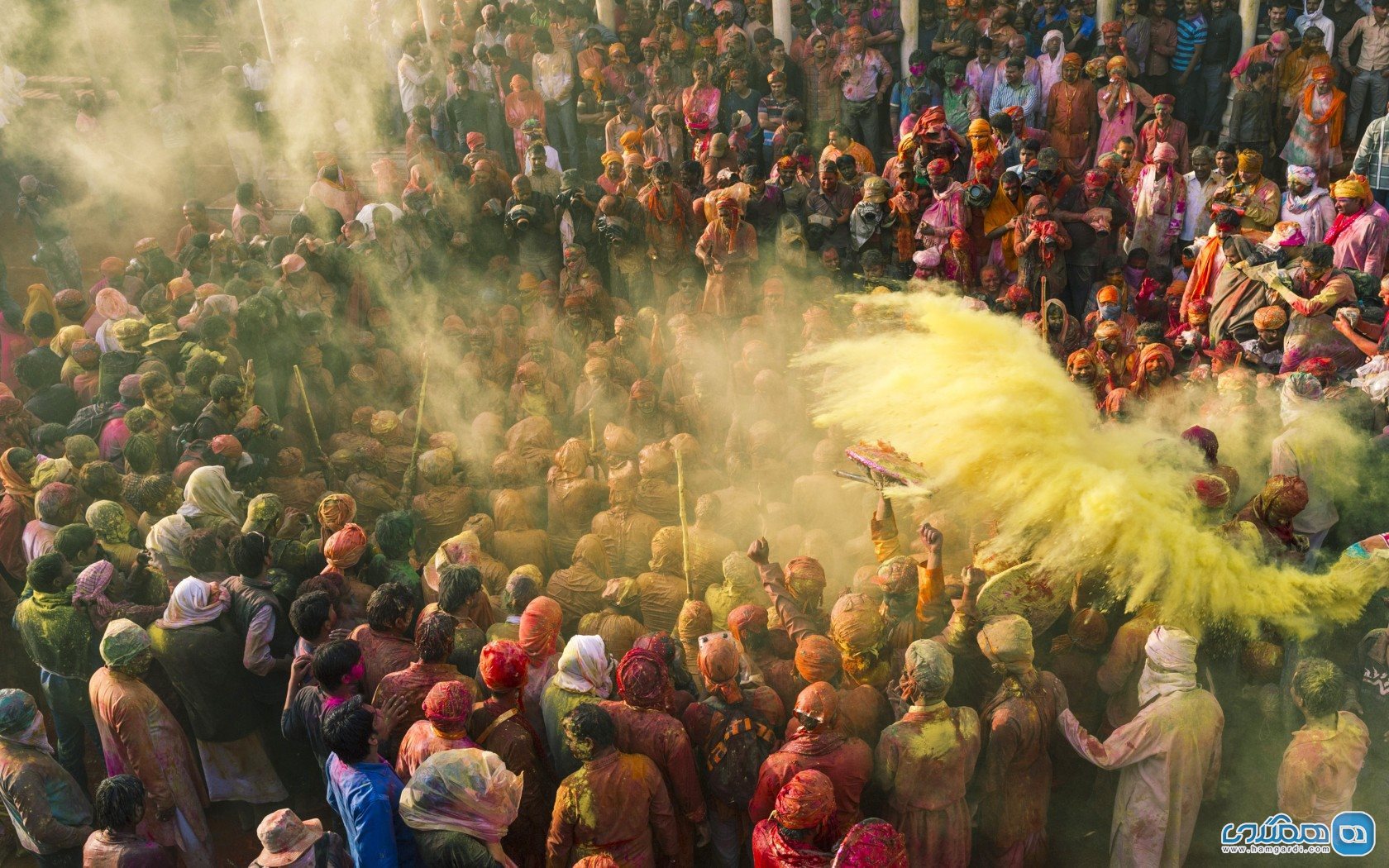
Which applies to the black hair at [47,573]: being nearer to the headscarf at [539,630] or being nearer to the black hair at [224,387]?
the black hair at [224,387]

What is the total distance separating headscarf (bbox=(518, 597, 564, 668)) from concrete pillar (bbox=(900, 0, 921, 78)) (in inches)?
391

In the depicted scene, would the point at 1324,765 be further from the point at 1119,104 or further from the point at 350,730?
the point at 1119,104

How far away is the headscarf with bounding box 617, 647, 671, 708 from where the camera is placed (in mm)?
5133

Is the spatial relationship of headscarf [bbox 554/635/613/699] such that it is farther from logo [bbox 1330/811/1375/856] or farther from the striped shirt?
the striped shirt

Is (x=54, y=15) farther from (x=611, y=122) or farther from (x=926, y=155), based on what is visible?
(x=926, y=155)

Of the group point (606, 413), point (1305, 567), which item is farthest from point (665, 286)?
point (1305, 567)

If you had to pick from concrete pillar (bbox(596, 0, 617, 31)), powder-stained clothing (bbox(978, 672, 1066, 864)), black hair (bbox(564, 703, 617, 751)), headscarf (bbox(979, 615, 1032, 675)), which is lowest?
powder-stained clothing (bbox(978, 672, 1066, 864))

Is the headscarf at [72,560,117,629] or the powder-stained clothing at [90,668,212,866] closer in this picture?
the powder-stained clothing at [90,668,212,866]

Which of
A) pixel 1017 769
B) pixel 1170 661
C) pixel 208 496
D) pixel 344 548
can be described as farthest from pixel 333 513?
pixel 1170 661

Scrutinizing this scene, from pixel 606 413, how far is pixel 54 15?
12.8 metres

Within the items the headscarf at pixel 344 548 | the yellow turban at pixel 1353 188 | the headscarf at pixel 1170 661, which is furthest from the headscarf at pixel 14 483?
the yellow turban at pixel 1353 188

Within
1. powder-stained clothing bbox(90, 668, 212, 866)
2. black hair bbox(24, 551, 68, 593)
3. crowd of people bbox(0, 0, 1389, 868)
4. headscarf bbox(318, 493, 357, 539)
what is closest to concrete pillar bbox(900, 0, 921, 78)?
crowd of people bbox(0, 0, 1389, 868)

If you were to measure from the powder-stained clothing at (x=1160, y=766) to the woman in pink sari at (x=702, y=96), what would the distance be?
934 centimetres

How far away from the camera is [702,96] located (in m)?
13.0
